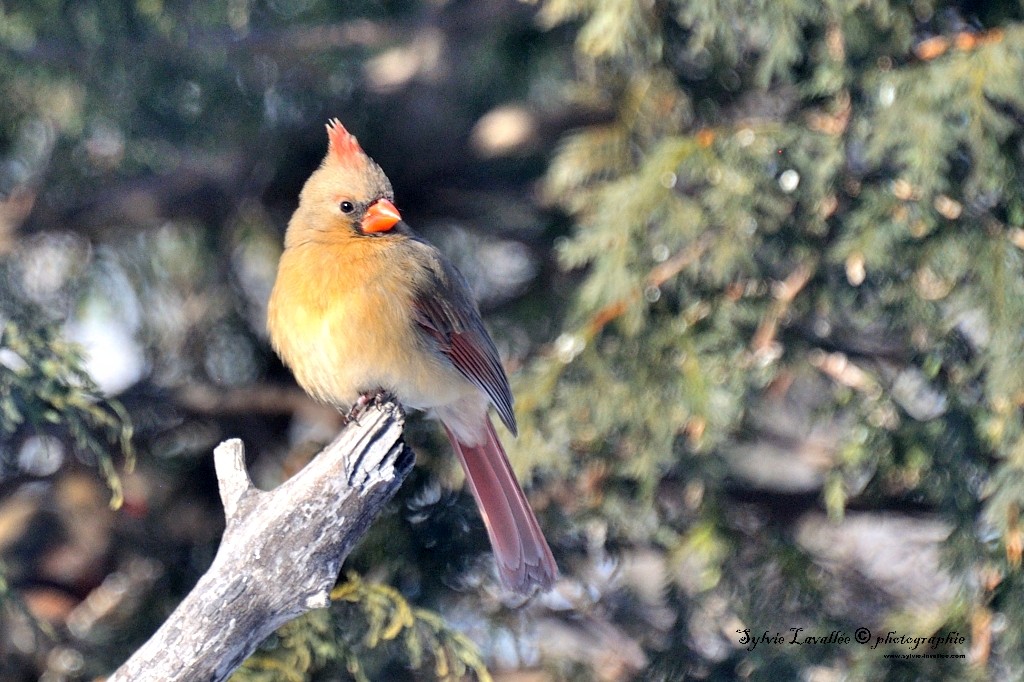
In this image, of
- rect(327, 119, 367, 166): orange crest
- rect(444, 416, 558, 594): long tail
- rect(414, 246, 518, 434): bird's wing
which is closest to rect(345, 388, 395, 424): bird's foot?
rect(414, 246, 518, 434): bird's wing

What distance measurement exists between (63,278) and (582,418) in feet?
6.41

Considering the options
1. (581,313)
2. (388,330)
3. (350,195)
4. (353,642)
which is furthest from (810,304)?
(353,642)

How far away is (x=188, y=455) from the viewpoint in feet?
14.1

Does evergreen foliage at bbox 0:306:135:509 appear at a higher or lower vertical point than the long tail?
higher

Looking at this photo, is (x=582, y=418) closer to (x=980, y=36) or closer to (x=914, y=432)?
(x=914, y=432)

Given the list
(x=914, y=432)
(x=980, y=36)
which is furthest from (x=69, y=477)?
(x=980, y=36)

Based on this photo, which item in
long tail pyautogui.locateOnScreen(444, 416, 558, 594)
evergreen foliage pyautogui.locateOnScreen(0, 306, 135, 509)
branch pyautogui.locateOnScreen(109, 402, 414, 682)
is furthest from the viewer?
long tail pyautogui.locateOnScreen(444, 416, 558, 594)

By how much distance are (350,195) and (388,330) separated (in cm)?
43

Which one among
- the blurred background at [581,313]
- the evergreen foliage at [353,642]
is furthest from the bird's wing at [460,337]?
the evergreen foliage at [353,642]

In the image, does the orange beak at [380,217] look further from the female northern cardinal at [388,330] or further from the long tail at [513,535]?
the long tail at [513,535]

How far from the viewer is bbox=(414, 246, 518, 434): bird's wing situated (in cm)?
349

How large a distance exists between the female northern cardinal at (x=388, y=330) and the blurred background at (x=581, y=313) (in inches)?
6.5

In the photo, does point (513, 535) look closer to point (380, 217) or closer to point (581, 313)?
point (581, 313)

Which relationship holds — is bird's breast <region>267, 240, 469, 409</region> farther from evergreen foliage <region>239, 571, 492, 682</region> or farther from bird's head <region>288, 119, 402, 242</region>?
evergreen foliage <region>239, 571, 492, 682</region>
